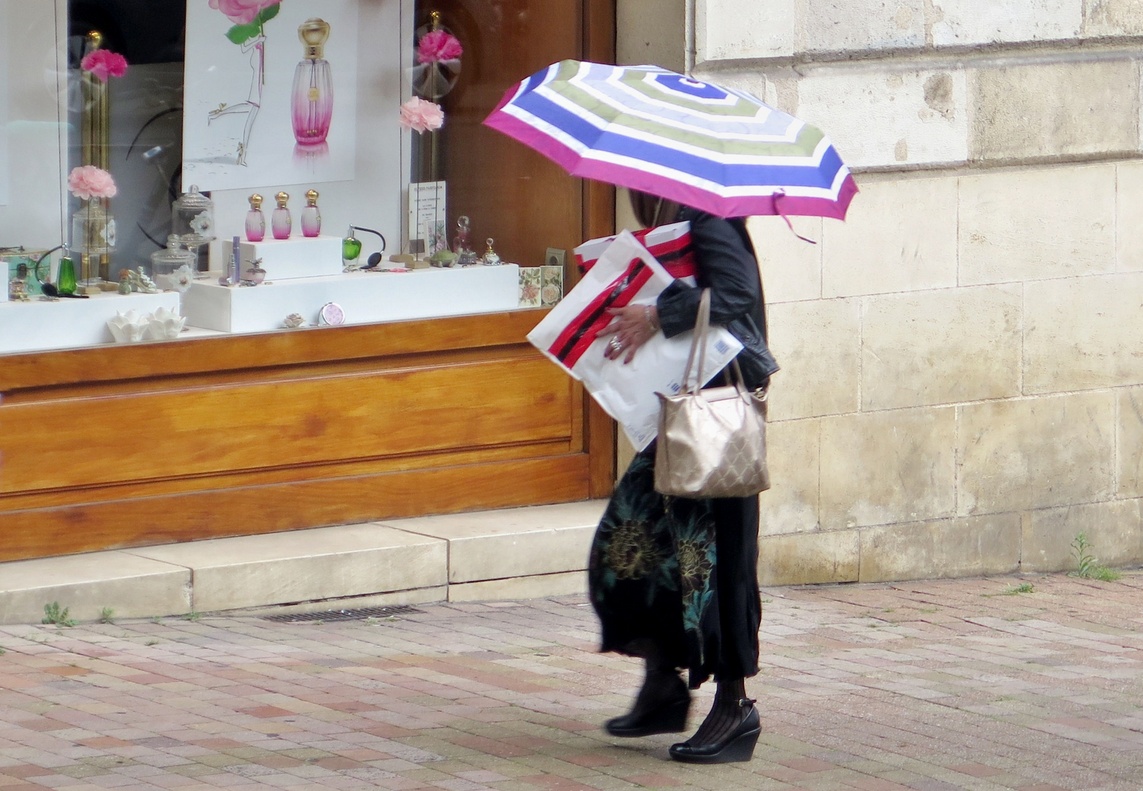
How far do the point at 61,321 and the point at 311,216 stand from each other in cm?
119

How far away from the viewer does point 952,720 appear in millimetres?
5367

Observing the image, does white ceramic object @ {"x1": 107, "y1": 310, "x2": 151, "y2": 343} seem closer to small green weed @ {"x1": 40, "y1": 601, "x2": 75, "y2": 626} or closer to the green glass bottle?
the green glass bottle

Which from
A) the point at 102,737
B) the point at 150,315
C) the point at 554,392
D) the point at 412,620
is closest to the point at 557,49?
the point at 554,392

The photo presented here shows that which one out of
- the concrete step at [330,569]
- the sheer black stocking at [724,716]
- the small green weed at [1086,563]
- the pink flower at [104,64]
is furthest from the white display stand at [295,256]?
the small green weed at [1086,563]

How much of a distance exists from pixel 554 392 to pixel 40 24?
248cm

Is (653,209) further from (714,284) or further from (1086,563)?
(1086,563)

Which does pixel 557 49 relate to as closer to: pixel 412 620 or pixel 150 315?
pixel 150 315

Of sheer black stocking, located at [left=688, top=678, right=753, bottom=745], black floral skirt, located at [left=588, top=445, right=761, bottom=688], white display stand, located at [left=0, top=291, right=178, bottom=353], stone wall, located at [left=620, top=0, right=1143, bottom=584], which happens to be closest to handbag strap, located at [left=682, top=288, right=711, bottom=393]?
black floral skirt, located at [left=588, top=445, right=761, bottom=688]

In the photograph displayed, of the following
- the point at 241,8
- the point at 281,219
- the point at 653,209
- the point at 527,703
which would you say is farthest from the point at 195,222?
the point at 653,209

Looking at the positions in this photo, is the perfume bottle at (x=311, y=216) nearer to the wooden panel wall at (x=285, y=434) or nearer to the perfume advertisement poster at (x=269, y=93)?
the perfume advertisement poster at (x=269, y=93)

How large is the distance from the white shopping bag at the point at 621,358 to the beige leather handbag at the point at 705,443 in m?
0.08

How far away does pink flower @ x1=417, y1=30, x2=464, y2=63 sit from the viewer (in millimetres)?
7484

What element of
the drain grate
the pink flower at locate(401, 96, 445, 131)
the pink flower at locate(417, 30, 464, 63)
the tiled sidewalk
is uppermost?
the pink flower at locate(417, 30, 464, 63)

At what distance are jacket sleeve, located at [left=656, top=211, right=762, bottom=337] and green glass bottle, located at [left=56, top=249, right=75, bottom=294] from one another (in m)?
2.93
